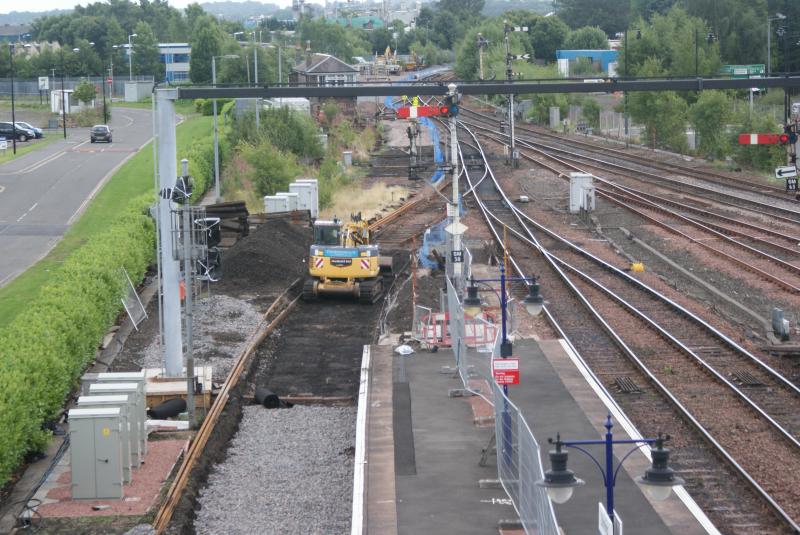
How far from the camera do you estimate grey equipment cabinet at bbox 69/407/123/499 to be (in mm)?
16906

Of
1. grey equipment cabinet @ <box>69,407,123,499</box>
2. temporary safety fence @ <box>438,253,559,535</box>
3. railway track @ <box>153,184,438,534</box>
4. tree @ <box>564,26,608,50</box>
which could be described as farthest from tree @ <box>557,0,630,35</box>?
grey equipment cabinet @ <box>69,407,123,499</box>

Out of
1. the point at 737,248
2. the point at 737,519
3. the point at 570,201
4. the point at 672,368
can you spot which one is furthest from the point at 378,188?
the point at 737,519

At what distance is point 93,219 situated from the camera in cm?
4600

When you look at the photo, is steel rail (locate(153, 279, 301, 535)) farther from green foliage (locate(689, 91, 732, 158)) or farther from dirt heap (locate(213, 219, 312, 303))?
green foliage (locate(689, 91, 732, 158))

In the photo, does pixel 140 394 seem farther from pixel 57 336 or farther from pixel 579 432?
pixel 579 432

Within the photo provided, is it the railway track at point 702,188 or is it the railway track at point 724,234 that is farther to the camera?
the railway track at point 702,188

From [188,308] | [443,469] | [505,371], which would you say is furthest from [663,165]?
[505,371]

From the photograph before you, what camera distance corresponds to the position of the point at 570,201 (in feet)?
152

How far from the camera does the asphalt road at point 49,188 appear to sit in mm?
40594

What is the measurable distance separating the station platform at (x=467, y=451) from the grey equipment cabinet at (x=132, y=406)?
3.59m

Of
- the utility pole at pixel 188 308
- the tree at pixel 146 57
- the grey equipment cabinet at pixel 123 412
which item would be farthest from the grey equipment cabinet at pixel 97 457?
the tree at pixel 146 57

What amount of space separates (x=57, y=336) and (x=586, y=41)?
130748 mm

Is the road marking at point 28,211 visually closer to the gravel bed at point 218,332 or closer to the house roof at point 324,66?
the gravel bed at point 218,332

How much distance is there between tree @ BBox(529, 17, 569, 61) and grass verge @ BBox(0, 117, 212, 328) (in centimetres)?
7516
